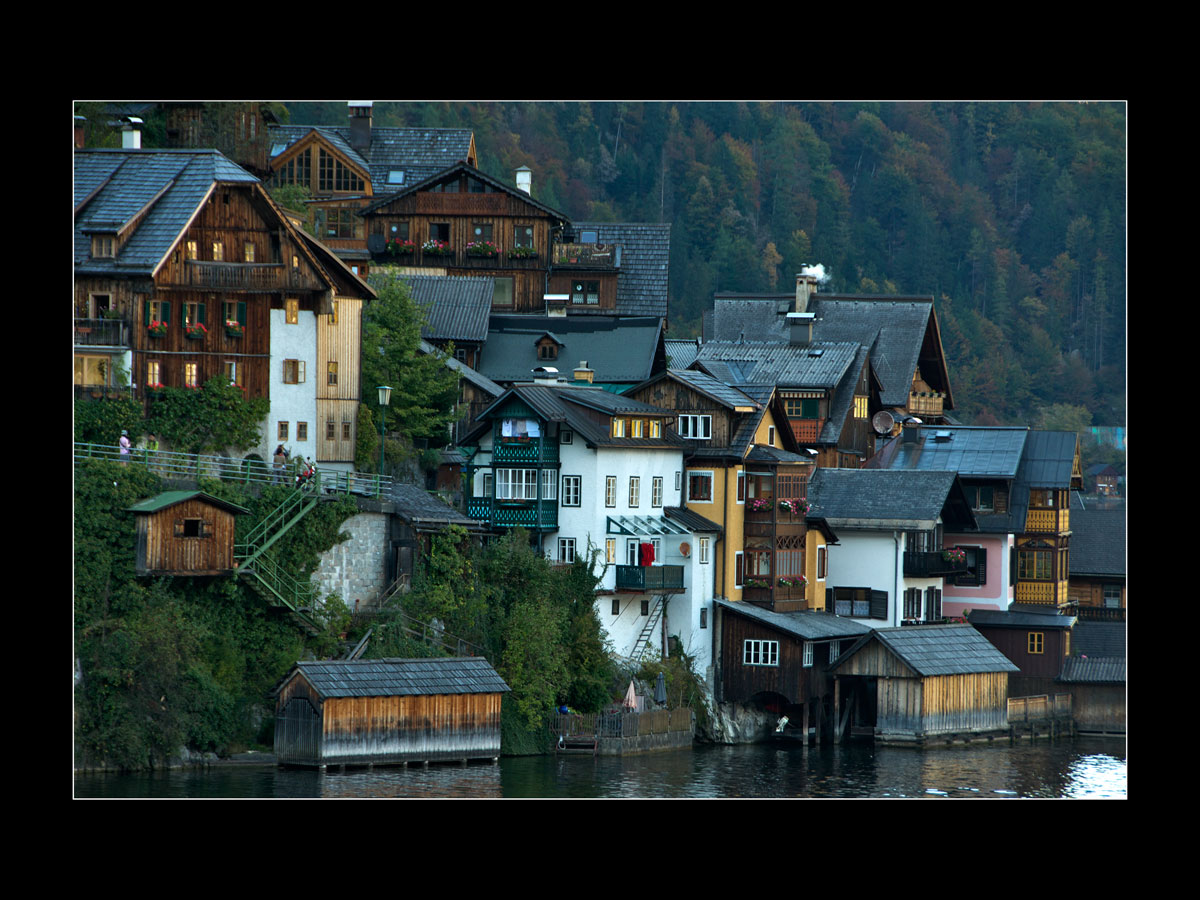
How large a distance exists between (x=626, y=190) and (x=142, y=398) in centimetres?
8566

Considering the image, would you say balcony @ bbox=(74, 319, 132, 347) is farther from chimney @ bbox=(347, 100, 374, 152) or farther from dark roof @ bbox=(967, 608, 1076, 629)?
chimney @ bbox=(347, 100, 374, 152)

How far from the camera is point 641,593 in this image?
69.8m

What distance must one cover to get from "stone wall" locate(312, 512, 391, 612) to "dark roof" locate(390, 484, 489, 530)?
773 mm

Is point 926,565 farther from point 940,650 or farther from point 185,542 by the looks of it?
point 185,542

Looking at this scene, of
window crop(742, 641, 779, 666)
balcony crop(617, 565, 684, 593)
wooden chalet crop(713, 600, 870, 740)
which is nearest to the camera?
balcony crop(617, 565, 684, 593)

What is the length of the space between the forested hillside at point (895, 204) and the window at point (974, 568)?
166 ft

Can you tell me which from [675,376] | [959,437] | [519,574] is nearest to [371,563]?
[519,574]

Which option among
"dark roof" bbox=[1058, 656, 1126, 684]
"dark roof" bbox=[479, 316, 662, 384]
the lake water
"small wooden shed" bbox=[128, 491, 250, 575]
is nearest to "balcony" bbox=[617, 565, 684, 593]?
Answer: the lake water

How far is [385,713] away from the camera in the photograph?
2222 inches

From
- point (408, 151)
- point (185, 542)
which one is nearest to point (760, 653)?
point (185, 542)

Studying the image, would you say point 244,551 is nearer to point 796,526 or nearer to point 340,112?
point 796,526

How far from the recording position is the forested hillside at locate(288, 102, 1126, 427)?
13575 centimetres

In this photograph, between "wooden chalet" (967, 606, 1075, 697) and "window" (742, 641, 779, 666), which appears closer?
"window" (742, 641, 779, 666)

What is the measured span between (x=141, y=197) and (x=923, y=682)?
29565 millimetres
